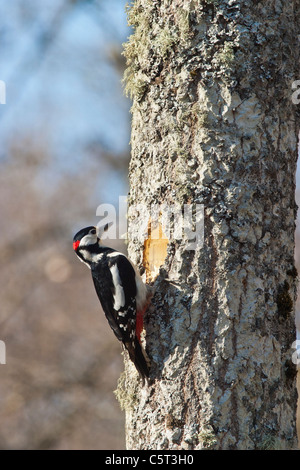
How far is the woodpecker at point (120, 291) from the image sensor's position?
3264 millimetres

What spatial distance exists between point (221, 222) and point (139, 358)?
85cm

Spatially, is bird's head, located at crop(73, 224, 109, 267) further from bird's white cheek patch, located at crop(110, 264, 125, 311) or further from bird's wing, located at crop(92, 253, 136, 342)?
bird's white cheek patch, located at crop(110, 264, 125, 311)

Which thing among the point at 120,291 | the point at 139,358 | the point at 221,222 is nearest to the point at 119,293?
the point at 120,291

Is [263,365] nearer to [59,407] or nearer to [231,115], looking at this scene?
[231,115]

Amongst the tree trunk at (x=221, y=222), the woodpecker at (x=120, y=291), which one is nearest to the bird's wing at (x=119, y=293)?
the woodpecker at (x=120, y=291)

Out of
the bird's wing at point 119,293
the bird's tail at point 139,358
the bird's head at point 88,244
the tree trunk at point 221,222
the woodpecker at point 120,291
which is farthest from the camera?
the bird's head at point 88,244

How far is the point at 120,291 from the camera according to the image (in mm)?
3707

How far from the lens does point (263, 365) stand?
2.90 metres

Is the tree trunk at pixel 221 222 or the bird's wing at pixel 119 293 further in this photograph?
the bird's wing at pixel 119 293

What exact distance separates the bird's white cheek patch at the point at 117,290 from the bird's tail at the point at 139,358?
48 centimetres

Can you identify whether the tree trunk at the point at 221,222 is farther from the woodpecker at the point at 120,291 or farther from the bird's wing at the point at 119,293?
the bird's wing at the point at 119,293
